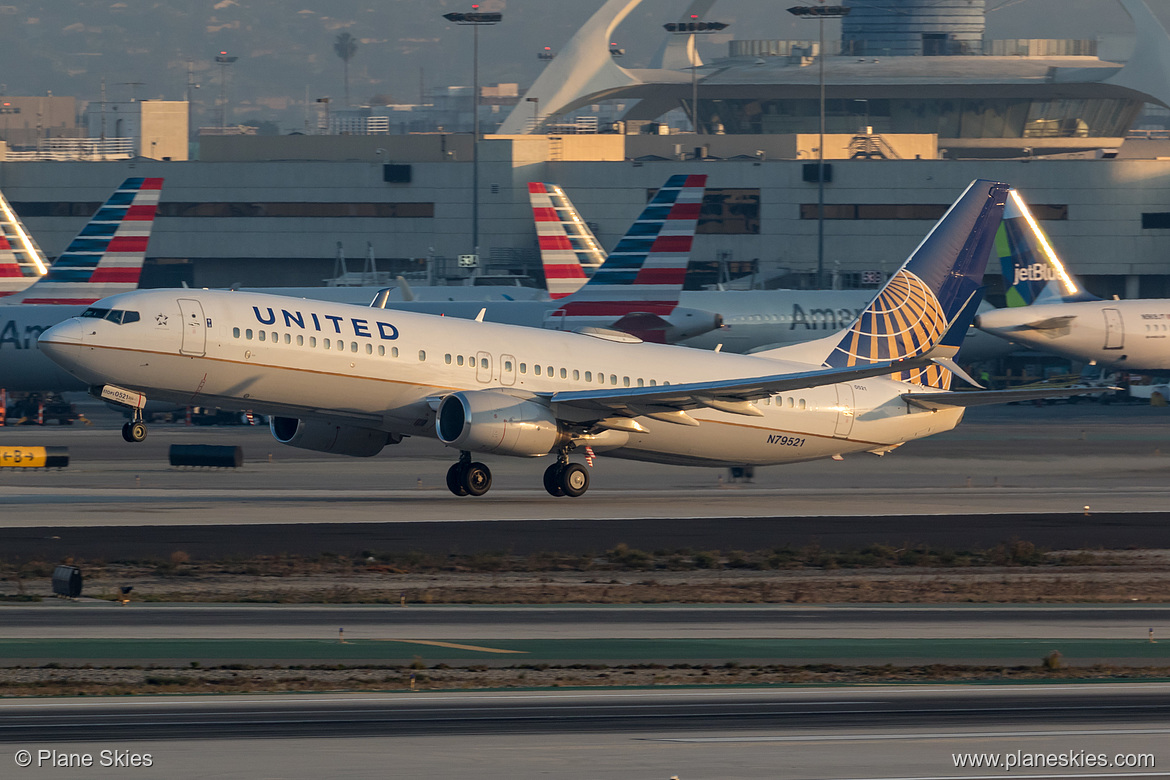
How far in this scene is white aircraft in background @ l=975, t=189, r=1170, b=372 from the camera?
8031 centimetres

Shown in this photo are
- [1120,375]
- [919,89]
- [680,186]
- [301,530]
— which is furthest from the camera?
[919,89]

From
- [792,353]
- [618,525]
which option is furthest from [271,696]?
[792,353]

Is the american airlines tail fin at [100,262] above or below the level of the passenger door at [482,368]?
above

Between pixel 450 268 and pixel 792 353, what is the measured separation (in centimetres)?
8633

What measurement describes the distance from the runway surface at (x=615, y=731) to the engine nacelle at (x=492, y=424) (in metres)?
19.5

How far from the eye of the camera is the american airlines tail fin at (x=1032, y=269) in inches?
3287

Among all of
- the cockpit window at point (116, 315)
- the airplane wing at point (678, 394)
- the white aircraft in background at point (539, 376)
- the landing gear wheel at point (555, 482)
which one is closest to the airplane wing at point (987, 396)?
the white aircraft in background at point (539, 376)

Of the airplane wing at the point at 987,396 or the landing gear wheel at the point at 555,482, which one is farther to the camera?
the landing gear wheel at the point at 555,482

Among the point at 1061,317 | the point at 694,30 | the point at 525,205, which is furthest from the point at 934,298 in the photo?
the point at 694,30

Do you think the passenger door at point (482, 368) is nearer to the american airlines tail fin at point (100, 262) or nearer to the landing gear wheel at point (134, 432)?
the landing gear wheel at point (134, 432)

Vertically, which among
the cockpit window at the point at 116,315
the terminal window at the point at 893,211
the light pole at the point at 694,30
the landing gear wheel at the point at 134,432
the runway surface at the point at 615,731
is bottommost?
the runway surface at the point at 615,731

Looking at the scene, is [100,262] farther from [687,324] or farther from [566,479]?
[566,479]

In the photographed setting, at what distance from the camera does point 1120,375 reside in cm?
9544

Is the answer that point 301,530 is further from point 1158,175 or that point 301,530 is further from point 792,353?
point 1158,175
